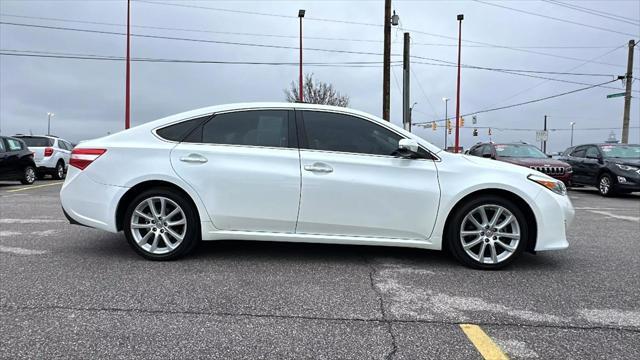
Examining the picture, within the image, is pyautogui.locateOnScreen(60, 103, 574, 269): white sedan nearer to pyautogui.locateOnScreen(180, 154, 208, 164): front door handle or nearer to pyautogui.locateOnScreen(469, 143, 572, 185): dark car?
pyautogui.locateOnScreen(180, 154, 208, 164): front door handle

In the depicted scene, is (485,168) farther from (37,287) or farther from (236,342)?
(37,287)

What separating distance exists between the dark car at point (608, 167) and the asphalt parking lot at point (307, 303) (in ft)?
29.3

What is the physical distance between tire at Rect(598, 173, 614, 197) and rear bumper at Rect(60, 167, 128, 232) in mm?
13337

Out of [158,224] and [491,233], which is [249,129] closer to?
[158,224]

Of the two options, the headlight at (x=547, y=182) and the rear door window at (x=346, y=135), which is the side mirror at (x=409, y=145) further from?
the headlight at (x=547, y=182)

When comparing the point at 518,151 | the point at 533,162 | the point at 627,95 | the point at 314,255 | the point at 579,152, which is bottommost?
the point at 314,255

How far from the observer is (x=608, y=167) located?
1349cm

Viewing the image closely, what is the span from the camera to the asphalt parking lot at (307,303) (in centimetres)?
285

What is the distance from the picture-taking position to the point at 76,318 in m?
3.21

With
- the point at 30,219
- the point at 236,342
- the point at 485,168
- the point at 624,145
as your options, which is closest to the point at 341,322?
the point at 236,342

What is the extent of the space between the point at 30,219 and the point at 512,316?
6.88 meters

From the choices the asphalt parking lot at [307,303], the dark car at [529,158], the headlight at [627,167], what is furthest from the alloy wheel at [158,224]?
the headlight at [627,167]

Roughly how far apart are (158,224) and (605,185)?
13.3 meters

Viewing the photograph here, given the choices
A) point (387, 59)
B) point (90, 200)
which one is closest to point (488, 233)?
point (90, 200)
